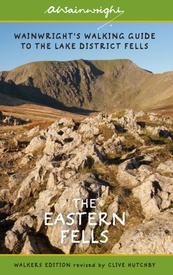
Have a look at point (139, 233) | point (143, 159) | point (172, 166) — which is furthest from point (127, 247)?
point (143, 159)

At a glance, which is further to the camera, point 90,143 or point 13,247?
point 90,143

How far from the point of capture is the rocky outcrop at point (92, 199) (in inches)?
731

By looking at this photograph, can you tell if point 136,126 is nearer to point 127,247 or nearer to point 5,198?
point 5,198

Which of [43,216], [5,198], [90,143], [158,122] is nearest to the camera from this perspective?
[43,216]

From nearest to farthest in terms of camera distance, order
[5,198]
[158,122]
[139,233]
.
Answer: [139,233] → [5,198] → [158,122]

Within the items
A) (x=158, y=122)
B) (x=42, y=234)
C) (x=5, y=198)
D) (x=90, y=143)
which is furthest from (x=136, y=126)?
(x=42, y=234)

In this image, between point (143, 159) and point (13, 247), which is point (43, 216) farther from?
point (143, 159)

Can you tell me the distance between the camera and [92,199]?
20.8 metres

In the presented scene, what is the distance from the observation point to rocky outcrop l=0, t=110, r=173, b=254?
1856cm

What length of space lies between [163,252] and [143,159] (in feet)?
34.2

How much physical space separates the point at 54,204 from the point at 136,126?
55.0 ft

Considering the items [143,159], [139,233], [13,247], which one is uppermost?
[143,159]

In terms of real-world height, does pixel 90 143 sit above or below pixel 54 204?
above

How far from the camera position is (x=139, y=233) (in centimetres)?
1791
